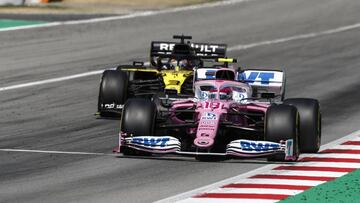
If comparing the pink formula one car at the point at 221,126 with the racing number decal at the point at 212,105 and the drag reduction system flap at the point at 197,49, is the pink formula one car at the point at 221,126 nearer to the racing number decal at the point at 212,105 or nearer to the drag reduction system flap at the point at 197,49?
the racing number decal at the point at 212,105

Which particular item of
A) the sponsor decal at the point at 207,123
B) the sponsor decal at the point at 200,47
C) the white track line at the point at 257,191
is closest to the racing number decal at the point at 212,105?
the sponsor decal at the point at 207,123

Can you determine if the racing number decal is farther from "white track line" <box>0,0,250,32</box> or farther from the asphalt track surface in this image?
"white track line" <box>0,0,250,32</box>

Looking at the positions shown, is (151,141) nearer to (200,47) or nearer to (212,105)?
(212,105)

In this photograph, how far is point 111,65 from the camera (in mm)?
35375

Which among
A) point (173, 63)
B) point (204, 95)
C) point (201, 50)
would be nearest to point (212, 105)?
point (204, 95)

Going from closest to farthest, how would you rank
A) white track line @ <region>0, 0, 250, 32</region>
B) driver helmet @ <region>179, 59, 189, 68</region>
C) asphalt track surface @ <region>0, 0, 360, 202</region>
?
asphalt track surface @ <region>0, 0, 360, 202</region>
driver helmet @ <region>179, 59, 189, 68</region>
white track line @ <region>0, 0, 250, 32</region>

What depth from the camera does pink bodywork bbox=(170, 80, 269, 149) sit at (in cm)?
1883

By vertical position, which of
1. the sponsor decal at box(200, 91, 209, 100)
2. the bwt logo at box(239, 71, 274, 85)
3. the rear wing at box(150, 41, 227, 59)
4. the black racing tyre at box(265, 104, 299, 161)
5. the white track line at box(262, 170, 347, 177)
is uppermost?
the rear wing at box(150, 41, 227, 59)

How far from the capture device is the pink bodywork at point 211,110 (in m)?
18.8

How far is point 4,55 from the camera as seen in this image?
120 feet

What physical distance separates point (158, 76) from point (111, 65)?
414 inches

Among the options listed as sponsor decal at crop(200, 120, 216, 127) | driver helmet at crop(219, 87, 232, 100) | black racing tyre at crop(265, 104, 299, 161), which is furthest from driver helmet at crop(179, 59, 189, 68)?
black racing tyre at crop(265, 104, 299, 161)

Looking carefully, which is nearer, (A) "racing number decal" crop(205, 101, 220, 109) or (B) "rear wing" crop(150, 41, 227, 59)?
(A) "racing number decal" crop(205, 101, 220, 109)

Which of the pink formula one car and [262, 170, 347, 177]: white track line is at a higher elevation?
the pink formula one car
